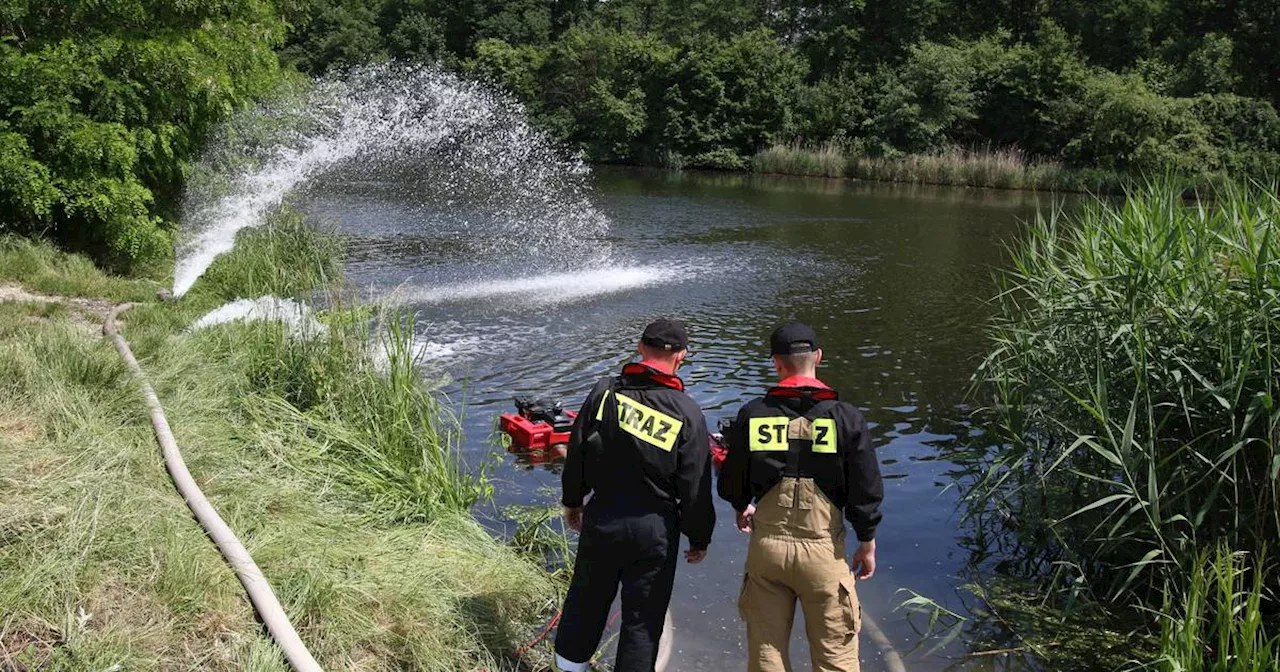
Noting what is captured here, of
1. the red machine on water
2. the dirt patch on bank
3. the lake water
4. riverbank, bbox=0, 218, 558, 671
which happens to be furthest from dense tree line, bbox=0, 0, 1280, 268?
the red machine on water

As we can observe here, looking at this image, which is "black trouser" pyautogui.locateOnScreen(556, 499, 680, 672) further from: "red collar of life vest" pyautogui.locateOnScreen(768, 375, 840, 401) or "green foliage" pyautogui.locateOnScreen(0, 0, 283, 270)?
"green foliage" pyautogui.locateOnScreen(0, 0, 283, 270)

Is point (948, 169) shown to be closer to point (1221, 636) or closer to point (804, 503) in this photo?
point (1221, 636)

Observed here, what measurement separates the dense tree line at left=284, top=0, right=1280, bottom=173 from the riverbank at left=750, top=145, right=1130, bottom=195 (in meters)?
1.28

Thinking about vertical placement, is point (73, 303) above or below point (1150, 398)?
below

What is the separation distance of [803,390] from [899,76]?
140 ft

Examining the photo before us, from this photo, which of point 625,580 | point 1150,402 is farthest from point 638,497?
point 1150,402

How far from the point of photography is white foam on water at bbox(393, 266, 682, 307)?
14.7 meters

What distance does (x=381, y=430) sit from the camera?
6.76 m

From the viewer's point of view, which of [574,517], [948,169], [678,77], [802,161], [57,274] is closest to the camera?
[574,517]

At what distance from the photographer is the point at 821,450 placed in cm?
403

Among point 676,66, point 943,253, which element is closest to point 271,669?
point 943,253

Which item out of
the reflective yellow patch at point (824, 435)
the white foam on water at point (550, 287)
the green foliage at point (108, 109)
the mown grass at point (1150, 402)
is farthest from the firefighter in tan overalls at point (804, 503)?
the white foam on water at point (550, 287)

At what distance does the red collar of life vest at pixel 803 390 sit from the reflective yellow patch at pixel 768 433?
10 cm

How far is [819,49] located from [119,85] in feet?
140
